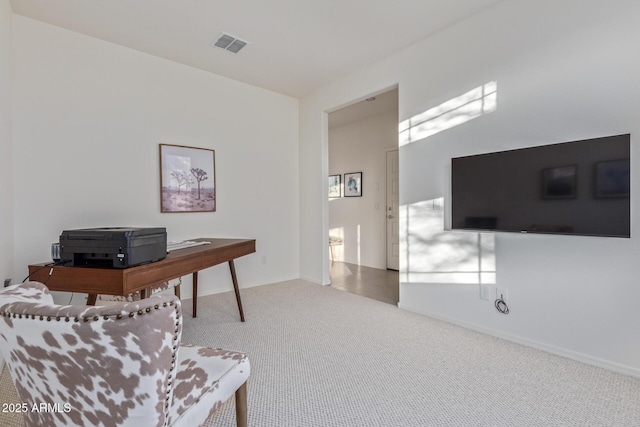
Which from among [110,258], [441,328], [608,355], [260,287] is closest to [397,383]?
[441,328]

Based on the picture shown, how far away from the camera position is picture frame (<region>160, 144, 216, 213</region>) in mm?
3445

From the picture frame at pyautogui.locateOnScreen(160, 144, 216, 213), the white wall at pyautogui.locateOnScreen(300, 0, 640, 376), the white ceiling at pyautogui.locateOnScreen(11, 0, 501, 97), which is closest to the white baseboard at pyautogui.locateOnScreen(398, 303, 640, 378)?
the white wall at pyautogui.locateOnScreen(300, 0, 640, 376)

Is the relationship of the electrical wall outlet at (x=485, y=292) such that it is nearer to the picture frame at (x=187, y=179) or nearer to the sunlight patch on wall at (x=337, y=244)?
the picture frame at (x=187, y=179)

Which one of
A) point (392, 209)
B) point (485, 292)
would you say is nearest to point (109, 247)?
point (485, 292)

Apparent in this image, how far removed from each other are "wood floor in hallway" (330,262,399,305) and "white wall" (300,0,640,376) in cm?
62

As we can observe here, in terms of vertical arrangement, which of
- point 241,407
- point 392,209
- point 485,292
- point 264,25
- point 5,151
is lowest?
point 241,407

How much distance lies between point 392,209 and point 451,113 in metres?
2.60

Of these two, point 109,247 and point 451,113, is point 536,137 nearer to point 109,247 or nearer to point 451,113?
point 451,113

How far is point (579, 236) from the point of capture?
213cm

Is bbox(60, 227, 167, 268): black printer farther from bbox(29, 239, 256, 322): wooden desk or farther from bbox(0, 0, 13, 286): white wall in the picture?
bbox(0, 0, 13, 286): white wall

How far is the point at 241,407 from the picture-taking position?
1321mm

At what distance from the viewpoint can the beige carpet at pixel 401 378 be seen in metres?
1.58

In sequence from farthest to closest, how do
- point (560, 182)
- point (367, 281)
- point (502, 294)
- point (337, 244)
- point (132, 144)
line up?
point (337, 244), point (367, 281), point (132, 144), point (502, 294), point (560, 182)

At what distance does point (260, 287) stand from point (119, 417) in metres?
3.40
